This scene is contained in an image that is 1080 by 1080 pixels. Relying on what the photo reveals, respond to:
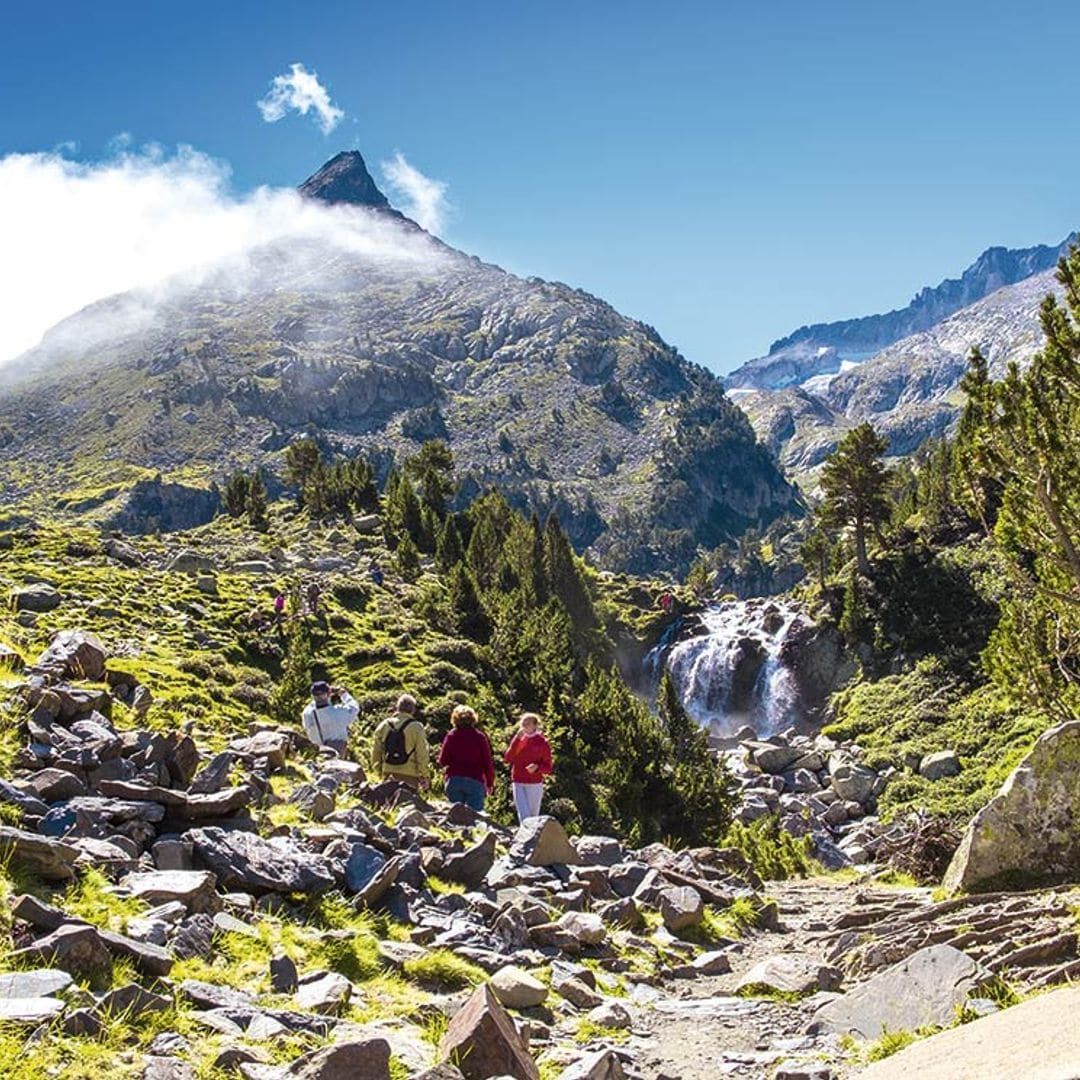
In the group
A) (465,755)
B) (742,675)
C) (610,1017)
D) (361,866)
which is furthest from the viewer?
(742,675)

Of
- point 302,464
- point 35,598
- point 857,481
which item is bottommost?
point 857,481

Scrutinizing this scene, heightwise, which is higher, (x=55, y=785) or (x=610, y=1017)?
(x=55, y=785)

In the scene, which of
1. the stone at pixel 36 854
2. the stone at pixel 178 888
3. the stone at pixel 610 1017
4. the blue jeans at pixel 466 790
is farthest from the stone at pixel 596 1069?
the blue jeans at pixel 466 790

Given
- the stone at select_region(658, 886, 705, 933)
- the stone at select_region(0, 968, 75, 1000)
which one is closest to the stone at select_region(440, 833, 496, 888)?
the stone at select_region(658, 886, 705, 933)

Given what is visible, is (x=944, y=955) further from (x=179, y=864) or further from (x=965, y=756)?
(x=965, y=756)

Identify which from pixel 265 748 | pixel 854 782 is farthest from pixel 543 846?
pixel 854 782

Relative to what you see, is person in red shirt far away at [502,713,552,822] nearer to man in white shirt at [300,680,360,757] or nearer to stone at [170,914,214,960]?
man in white shirt at [300,680,360,757]

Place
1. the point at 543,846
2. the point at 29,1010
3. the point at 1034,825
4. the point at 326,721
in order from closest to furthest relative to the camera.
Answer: the point at 29,1010
the point at 1034,825
the point at 543,846
the point at 326,721

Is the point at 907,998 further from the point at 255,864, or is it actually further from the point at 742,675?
the point at 742,675

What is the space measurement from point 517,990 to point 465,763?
29.0 ft

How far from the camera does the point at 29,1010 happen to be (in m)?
5.20

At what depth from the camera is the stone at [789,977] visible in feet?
32.6

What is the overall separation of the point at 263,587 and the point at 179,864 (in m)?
47.5

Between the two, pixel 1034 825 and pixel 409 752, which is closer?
pixel 1034 825
